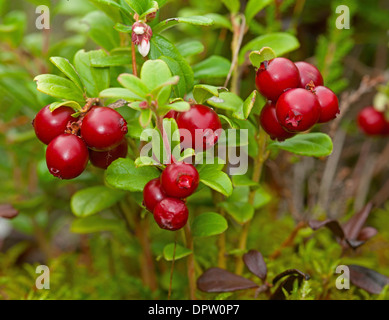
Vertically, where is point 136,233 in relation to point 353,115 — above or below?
below

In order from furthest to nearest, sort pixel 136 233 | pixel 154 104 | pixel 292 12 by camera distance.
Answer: pixel 292 12 < pixel 136 233 < pixel 154 104

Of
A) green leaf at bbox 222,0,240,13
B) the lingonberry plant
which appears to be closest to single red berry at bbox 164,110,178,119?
the lingonberry plant

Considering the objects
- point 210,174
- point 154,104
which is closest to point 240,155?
point 210,174

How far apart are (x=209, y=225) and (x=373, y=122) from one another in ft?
3.24

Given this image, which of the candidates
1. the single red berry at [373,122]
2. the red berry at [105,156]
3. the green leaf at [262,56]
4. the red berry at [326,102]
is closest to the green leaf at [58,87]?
the red berry at [105,156]

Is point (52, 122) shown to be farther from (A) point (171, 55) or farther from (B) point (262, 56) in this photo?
(B) point (262, 56)

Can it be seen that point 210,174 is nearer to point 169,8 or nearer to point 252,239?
point 252,239

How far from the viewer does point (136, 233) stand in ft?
4.04

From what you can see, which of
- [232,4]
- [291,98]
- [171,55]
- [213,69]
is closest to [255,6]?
[232,4]

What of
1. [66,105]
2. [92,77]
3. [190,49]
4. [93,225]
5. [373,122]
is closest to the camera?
[66,105]

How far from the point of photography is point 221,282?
95 centimetres

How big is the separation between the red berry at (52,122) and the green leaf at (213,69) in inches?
14.2

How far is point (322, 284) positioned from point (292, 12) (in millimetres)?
1129

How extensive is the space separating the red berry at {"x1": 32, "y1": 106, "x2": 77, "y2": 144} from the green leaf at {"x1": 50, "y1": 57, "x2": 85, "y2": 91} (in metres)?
0.07
